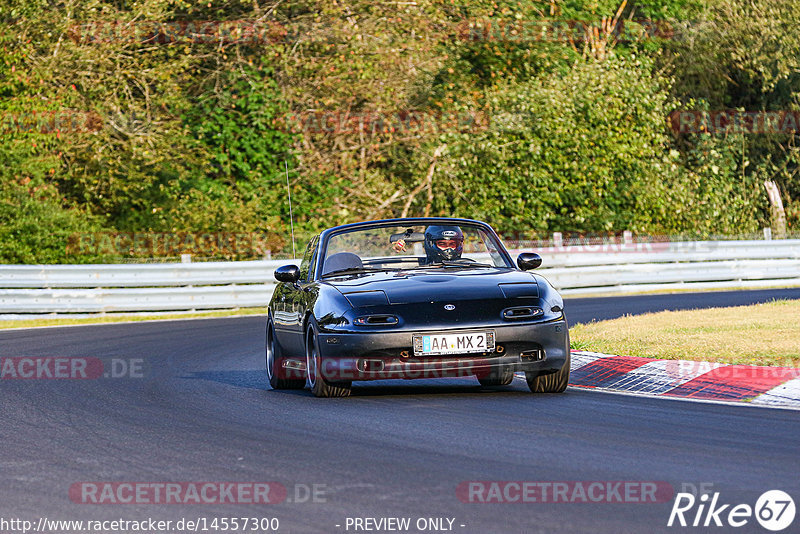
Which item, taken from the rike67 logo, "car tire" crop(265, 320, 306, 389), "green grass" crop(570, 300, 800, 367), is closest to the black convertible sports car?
"car tire" crop(265, 320, 306, 389)

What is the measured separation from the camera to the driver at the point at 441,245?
1131 centimetres

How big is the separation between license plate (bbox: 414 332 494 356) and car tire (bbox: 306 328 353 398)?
84 centimetres

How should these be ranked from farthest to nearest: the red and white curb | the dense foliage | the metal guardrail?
the dense foliage < the metal guardrail < the red and white curb

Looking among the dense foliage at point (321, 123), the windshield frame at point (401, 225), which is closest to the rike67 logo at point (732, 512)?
the windshield frame at point (401, 225)

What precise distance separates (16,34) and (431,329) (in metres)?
22.0

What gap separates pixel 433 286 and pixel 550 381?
120 cm

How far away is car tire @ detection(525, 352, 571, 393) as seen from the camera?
401 inches

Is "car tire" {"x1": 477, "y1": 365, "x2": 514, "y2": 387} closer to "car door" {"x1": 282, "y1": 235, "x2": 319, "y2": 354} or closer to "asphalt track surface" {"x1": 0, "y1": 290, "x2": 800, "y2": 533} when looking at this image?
"asphalt track surface" {"x1": 0, "y1": 290, "x2": 800, "y2": 533}

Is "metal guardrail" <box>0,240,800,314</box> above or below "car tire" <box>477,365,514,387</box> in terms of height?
below

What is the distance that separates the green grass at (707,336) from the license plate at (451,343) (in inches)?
91.0

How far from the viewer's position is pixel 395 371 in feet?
31.9

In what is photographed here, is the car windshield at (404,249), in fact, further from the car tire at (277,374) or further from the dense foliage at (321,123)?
the dense foliage at (321,123)

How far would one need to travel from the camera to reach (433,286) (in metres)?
10.1

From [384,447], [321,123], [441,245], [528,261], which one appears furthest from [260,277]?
[384,447]
